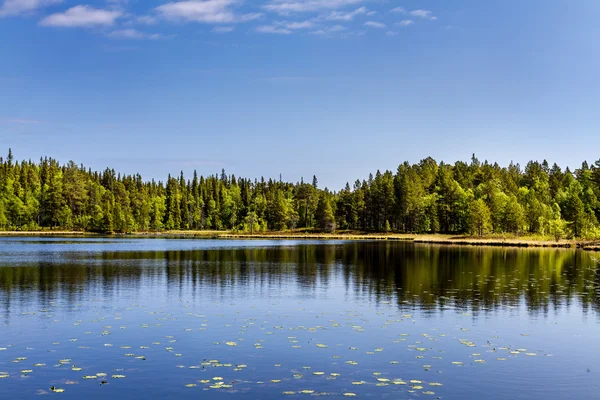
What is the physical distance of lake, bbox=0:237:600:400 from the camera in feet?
82.5

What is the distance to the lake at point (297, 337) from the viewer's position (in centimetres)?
2516

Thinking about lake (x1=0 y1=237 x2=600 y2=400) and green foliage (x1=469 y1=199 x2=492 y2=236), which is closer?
lake (x1=0 y1=237 x2=600 y2=400)

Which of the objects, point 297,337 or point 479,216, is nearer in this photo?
point 297,337

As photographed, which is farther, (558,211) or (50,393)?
(558,211)

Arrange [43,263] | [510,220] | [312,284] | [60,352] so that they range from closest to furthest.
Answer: [60,352] → [312,284] → [43,263] → [510,220]

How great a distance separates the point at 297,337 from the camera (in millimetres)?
35031

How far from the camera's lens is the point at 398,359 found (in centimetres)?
2967

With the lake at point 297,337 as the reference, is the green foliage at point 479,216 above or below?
above

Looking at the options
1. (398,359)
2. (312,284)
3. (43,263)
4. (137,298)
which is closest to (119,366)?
(398,359)

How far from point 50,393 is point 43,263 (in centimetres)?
6620

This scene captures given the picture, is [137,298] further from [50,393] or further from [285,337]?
[50,393]

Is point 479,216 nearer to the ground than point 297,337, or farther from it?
farther from it

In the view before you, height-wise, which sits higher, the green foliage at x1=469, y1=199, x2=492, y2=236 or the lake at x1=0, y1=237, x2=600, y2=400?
the green foliage at x1=469, y1=199, x2=492, y2=236

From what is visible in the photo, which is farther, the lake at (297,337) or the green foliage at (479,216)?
the green foliage at (479,216)
